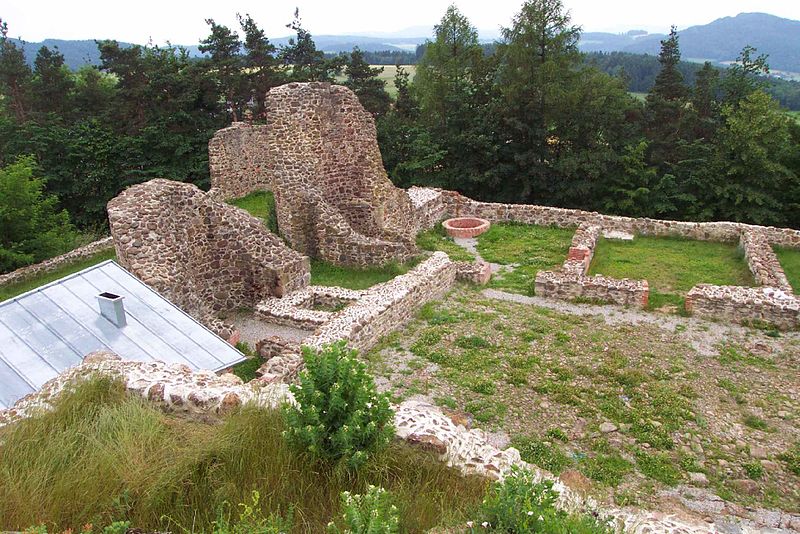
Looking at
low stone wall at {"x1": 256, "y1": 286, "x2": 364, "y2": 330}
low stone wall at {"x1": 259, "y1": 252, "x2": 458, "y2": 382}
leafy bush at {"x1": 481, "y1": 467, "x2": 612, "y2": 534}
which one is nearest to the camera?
leafy bush at {"x1": 481, "y1": 467, "x2": 612, "y2": 534}

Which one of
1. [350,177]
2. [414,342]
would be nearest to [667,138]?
[350,177]

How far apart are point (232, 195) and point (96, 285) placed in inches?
640

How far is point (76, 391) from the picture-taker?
525 centimetres

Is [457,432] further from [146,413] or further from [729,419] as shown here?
[729,419]

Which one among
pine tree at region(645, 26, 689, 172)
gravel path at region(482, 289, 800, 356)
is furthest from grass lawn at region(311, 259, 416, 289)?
pine tree at region(645, 26, 689, 172)

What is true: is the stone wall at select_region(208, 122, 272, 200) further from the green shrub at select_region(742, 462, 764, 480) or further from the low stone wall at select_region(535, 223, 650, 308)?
the green shrub at select_region(742, 462, 764, 480)

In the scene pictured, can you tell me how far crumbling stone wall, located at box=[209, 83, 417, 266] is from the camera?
45.8 ft

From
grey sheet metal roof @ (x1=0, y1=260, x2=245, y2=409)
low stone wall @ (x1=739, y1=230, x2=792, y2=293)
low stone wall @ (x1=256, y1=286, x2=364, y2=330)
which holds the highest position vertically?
grey sheet metal roof @ (x1=0, y1=260, x2=245, y2=409)

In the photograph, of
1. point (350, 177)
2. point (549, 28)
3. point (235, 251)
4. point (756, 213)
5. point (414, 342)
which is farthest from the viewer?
point (549, 28)

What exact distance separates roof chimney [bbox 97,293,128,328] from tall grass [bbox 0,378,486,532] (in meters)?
1.72

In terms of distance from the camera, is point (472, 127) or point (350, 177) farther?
point (472, 127)

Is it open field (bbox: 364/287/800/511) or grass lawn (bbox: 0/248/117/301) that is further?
grass lawn (bbox: 0/248/117/301)

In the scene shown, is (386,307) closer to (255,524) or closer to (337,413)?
(337,413)

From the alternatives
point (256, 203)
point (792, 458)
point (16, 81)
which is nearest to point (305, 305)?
point (792, 458)
